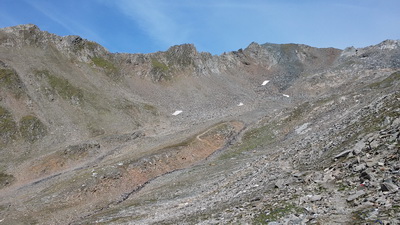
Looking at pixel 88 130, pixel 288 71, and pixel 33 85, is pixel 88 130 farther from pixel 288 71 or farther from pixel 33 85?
pixel 288 71

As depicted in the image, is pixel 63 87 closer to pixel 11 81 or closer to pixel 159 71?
pixel 11 81

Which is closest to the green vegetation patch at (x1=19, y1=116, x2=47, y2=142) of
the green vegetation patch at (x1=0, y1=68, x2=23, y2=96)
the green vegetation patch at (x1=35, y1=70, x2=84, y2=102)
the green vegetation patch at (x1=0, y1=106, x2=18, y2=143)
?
the green vegetation patch at (x1=0, y1=106, x2=18, y2=143)

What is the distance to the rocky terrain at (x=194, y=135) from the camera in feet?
62.3

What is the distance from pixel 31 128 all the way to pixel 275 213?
7215 cm

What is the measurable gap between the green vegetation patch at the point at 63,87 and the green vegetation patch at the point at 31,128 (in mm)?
15139

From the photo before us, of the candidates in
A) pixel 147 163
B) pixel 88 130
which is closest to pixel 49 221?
pixel 147 163

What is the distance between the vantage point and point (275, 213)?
16.4 meters

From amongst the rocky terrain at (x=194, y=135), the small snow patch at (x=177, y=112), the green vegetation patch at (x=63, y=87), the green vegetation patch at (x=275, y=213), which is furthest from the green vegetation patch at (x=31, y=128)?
the green vegetation patch at (x=275, y=213)

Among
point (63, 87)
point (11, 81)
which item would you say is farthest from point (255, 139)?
point (11, 81)

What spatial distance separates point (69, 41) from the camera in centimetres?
11512

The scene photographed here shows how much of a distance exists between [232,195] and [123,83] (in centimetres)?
9551

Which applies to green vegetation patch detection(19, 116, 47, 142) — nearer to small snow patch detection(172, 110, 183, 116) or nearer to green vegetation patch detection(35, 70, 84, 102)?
green vegetation patch detection(35, 70, 84, 102)

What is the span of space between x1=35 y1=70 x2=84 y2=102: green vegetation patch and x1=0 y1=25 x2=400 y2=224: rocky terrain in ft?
1.79

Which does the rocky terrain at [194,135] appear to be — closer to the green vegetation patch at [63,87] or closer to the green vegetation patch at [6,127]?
the green vegetation patch at [6,127]
